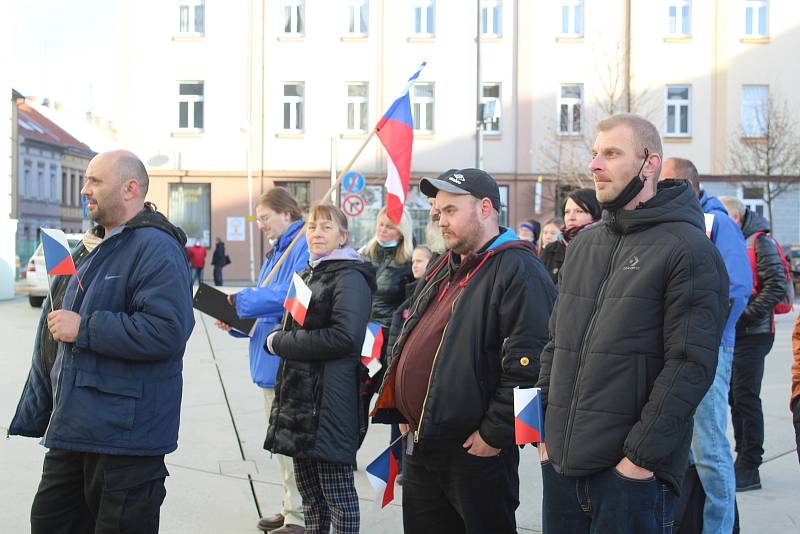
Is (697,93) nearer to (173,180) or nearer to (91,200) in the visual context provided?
(173,180)

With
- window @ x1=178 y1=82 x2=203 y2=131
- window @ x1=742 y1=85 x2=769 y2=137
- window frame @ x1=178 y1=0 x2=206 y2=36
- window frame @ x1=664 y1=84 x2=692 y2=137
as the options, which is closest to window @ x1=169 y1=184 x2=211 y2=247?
window @ x1=178 y1=82 x2=203 y2=131

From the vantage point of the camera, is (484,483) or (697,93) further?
(697,93)

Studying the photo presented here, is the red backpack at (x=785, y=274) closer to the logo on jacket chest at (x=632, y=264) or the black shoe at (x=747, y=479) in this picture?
the black shoe at (x=747, y=479)

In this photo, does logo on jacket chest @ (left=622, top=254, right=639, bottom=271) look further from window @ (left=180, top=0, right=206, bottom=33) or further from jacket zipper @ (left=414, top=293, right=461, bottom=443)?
window @ (left=180, top=0, right=206, bottom=33)

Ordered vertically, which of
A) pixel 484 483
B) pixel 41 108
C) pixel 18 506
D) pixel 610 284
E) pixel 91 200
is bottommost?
pixel 18 506

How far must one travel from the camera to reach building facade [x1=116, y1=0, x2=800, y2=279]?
33438 millimetres

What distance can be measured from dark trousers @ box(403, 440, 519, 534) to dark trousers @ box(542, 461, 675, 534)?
0.51 metres

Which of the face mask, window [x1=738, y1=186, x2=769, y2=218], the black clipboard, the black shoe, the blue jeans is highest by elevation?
window [x1=738, y1=186, x2=769, y2=218]

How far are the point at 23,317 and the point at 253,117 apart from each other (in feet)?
52.6

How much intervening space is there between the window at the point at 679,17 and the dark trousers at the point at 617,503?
33.3 m

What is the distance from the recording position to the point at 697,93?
111 ft

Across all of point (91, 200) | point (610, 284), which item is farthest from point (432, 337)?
point (91, 200)

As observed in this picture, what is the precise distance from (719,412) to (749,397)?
1778 mm

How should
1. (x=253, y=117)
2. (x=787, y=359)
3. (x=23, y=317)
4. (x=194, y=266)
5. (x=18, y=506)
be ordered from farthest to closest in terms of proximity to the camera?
(x=253, y=117)
(x=194, y=266)
(x=23, y=317)
(x=787, y=359)
(x=18, y=506)
